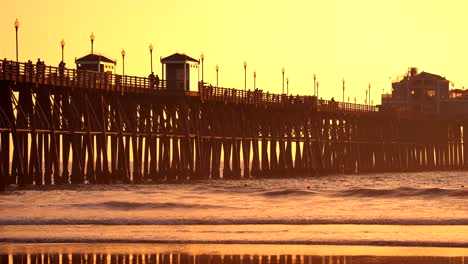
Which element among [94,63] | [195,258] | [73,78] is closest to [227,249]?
[195,258]

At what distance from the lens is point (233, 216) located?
4172cm

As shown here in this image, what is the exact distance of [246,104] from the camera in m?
82.6

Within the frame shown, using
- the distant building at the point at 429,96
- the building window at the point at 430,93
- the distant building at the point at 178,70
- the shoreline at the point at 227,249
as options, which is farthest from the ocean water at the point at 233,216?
the building window at the point at 430,93

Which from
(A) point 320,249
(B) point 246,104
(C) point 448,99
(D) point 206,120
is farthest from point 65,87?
(C) point 448,99

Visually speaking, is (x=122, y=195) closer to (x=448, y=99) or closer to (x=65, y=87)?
(x=65, y=87)

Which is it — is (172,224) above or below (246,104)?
below

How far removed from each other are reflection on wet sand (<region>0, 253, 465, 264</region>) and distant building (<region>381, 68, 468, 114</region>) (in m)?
109

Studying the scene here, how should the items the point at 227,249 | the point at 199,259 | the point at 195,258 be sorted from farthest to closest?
1. the point at 227,249
2. the point at 195,258
3. the point at 199,259

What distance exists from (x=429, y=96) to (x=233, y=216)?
99.5 metres

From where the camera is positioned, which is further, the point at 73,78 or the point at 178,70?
the point at 178,70

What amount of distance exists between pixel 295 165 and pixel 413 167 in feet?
111

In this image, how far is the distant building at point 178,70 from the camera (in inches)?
2894

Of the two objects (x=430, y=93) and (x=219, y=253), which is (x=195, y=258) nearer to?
(x=219, y=253)

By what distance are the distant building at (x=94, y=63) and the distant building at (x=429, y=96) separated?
233ft
